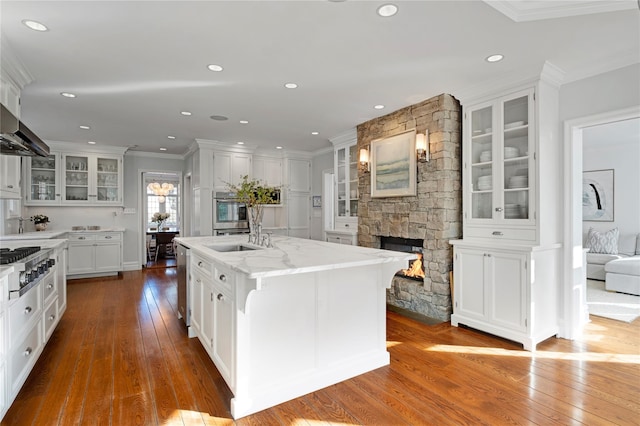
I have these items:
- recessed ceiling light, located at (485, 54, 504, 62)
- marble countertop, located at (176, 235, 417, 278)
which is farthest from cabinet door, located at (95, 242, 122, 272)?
recessed ceiling light, located at (485, 54, 504, 62)

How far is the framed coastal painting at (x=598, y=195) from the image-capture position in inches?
254

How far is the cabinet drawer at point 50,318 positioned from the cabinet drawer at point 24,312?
0.26 metres

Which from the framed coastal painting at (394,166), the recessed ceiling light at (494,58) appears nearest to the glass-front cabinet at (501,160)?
the recessed ceiling light at (494,58)

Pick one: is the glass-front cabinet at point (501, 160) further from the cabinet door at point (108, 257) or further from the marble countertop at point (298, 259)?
the cabinet door at point (108, 257)

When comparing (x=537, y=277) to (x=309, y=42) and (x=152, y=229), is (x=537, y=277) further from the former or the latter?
(x=152, y=229)

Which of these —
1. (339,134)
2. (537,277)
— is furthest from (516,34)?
(339,134)

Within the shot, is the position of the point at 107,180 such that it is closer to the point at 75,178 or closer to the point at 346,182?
the point at 75,178

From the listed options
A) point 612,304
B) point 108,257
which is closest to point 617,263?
point 612,304

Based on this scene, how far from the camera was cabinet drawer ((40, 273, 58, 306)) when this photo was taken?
9.41ft

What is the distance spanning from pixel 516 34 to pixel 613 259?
4871mm

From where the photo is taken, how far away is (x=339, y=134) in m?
5.59

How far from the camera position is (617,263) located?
496 centimetres

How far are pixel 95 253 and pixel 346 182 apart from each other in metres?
4.88

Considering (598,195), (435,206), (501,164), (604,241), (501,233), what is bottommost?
(604,241)
